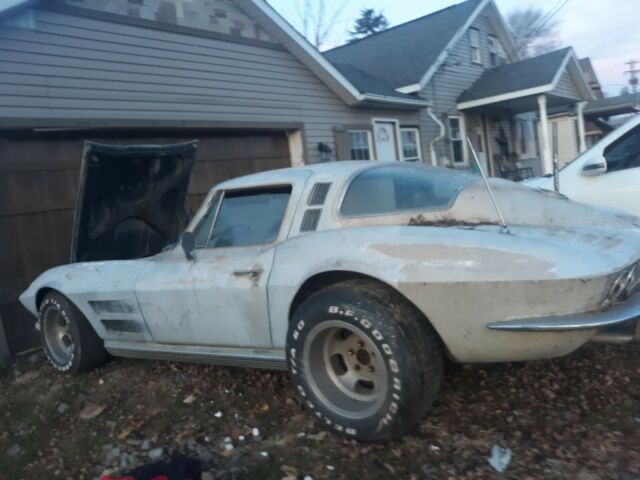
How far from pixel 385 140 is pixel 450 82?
408cm

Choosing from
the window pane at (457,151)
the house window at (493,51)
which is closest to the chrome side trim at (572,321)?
the window pane at (457,151)

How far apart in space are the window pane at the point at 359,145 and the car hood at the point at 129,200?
612cm

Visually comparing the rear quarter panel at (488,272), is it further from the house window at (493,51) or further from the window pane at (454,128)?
the house window at (493,51)

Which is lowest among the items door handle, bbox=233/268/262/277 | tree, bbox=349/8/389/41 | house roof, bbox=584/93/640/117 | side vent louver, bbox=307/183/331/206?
door handle, bbox=233/268/262/277

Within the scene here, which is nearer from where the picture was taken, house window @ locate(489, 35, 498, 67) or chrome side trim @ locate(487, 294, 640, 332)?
chrome side trim @ locate(487, 294, 640, 332)

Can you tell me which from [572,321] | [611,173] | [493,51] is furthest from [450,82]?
[572,321]

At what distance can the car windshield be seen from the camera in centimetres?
326

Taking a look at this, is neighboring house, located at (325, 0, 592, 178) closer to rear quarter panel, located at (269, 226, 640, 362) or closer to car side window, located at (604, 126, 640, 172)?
car side window, located at (604, 126, 640, 172)

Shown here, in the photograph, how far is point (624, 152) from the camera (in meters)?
5.20

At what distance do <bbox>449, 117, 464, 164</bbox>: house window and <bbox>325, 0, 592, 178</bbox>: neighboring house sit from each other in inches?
1.1

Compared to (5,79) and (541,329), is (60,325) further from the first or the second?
(541,329)

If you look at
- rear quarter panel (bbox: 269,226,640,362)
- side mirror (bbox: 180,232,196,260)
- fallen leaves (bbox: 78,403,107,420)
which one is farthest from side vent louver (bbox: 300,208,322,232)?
fallen leaves (bbox: 78,403,107,420)

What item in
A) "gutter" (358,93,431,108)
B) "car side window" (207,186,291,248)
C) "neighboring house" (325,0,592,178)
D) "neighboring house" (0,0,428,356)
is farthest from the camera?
"neighboring house" (325,0,592,178)

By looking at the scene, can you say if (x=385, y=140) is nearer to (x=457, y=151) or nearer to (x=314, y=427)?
(x=457, y=151)
